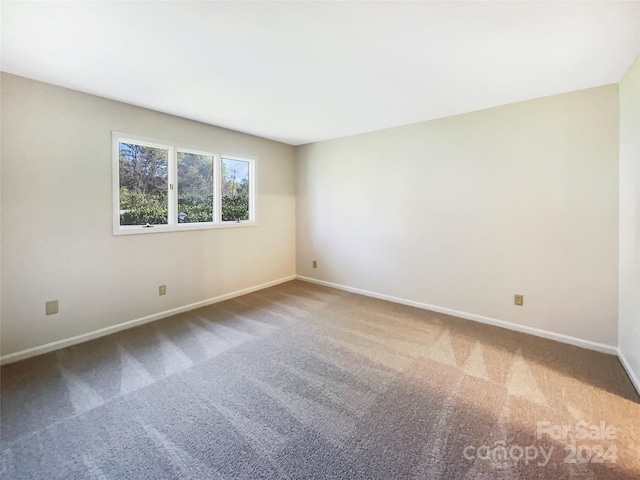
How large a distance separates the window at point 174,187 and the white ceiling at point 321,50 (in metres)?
0.55

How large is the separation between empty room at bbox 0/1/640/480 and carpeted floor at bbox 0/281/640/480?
0.05ft

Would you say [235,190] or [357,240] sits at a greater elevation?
[235,190]

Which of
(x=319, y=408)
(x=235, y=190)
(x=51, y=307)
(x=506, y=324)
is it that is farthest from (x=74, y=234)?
(x=506, y=324)

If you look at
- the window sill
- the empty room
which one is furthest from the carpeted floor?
the window sill

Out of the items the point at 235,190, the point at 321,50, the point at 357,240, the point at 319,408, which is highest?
the point at 321,50

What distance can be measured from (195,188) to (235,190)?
63cm

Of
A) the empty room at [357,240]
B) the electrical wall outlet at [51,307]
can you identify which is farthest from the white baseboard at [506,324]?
the electrical wall outlet at [51,307]

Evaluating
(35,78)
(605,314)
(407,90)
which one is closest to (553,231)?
(605,314)

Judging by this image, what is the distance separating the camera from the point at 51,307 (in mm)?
2484

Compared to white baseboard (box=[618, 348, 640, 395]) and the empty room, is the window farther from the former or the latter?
white baseboard (box=[618, 348, 640, 395])

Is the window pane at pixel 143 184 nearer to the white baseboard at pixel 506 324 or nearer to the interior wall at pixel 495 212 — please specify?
the interior wall at pixel 495 212

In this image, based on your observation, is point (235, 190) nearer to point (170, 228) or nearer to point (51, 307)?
point (170, 228)

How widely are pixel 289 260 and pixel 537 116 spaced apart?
12.6ft

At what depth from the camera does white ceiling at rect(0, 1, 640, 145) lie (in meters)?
1.53
